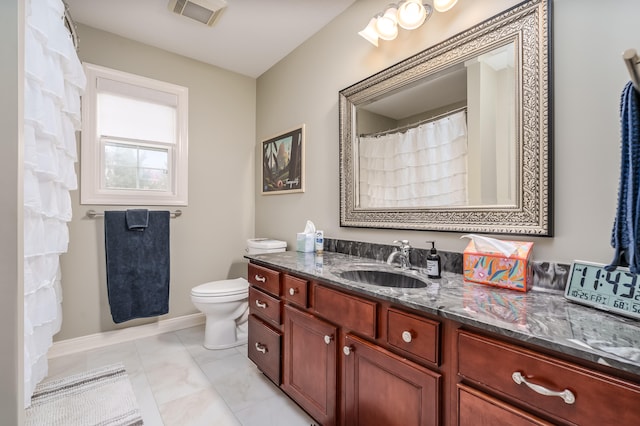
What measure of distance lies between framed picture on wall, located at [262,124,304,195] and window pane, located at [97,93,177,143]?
0.88 meters

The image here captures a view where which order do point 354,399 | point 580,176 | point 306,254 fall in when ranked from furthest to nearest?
1. point 306,254
2. point 354,399
3. point 580,176

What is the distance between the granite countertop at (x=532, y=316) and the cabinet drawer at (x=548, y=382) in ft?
0.15

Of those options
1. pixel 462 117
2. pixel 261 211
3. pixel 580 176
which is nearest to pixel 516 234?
pixel 580 176

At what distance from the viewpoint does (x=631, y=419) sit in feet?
1.90

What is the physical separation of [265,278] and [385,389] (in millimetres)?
944

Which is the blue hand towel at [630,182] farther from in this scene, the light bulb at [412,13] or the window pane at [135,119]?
the window pane at [135,119]

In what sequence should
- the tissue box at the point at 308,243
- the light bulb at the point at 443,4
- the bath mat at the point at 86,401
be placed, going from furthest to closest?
the tissue box at the point at 308,243
the bath mat at the point at 86,401
the light bulb at the point at 443,4

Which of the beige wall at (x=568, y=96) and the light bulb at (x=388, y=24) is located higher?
the light bulb at (x=388, y=24)

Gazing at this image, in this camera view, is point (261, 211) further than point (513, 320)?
Yes

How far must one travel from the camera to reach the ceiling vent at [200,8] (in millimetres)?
1978

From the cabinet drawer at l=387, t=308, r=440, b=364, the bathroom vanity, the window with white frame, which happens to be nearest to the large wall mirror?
the bathroom vanity

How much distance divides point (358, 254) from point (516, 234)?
3.04 ft

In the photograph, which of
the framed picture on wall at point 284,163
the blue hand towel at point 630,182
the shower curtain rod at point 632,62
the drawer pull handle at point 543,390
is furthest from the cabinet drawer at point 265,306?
the shower curtain rod at point 632,62

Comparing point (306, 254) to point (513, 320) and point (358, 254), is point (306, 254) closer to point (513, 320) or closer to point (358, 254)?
point (358, 254)
